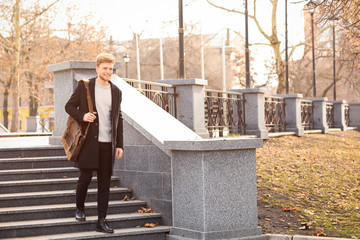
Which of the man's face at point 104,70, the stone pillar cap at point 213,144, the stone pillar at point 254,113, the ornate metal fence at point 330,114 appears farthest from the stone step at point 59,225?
the ornate metal fence at point 330,114

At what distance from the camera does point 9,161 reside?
874cm

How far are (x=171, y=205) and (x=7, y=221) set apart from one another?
2089 mm

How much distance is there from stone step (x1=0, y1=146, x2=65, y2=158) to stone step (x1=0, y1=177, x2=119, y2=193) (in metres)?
0.97

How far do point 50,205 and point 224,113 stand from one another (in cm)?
1084

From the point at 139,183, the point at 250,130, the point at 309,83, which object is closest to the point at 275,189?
the point at 139,183

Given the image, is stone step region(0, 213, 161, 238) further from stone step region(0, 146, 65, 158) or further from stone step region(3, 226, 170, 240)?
stone step region(0, 146, 65, 158)

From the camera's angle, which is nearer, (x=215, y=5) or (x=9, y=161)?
(x=9, y=161)

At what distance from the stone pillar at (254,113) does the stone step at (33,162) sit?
10327 mm

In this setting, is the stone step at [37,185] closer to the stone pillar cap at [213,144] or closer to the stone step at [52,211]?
the stone step at [52,211]

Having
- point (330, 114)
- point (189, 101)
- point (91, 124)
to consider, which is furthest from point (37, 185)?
point (330, 114)

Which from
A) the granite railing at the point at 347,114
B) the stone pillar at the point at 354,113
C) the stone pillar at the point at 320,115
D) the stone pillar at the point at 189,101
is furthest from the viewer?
the stone pillar at the point at 354,113

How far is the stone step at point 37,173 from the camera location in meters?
8.42

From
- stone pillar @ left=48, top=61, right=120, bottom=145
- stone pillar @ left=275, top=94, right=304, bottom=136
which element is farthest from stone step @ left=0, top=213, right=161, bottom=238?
stone pillar @ left=275, top=94, right=304, bottom=136

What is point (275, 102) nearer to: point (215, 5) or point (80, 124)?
point (215, 5)
